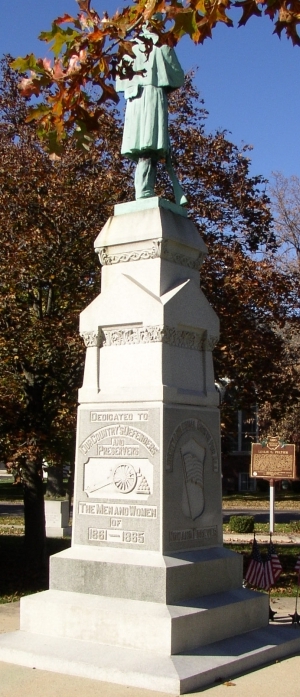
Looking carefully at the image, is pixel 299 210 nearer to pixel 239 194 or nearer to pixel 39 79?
pixel 239 194

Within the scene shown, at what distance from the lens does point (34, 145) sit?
17.0 metres

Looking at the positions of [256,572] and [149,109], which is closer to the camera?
[149,109]

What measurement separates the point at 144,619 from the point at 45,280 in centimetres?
857

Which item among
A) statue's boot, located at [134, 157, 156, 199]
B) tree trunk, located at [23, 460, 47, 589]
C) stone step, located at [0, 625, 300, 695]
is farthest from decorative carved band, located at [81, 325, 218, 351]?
tree trunk, located at [23, 460, 47, 589]

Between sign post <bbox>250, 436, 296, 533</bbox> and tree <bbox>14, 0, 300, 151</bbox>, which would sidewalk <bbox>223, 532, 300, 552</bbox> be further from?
tree <bbox>14, 0, 300, 151</bbox>

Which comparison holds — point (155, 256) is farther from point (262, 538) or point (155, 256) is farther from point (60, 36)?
point (262, 538)

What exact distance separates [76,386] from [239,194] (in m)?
4.80

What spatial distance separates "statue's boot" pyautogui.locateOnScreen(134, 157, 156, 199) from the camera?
30.7ft

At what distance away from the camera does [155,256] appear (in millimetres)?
8766

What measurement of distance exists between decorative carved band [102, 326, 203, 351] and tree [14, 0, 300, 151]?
241 cm

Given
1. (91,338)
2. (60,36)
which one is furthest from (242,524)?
(60,36)

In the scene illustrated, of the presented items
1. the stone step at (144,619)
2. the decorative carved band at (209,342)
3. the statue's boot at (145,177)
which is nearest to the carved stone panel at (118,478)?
the stone step at (144,619)

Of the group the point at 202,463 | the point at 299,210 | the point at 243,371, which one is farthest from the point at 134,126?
the point at 299,210

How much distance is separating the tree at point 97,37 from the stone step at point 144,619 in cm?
412
